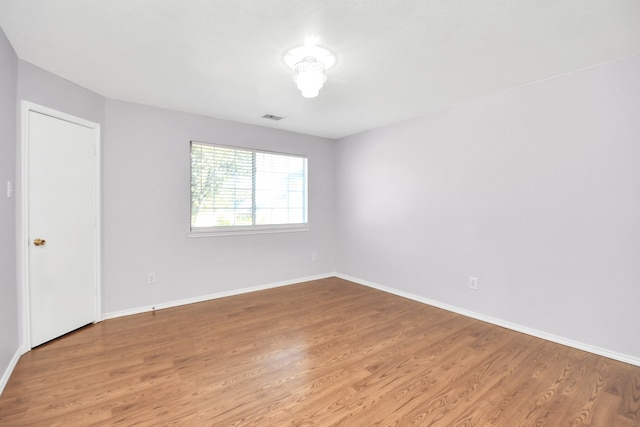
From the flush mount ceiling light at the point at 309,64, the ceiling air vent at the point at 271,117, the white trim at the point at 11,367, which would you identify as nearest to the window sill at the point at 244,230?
the ceiling air vent at the point at 271,117

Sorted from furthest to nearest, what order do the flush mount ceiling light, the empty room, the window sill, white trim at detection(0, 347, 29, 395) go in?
the window sill → the flush mount ceiling light → white trim at detection(0, 347, 29, 395) → the empty room

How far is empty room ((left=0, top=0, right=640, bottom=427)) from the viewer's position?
181 centimetres

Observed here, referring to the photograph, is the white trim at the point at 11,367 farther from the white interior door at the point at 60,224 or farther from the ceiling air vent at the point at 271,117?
the ceiling air vent at the point at 271,117

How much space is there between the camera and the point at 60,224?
2697 millimetres

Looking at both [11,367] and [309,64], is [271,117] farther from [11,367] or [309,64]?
[11,367]

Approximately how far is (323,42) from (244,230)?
2778 millimetres

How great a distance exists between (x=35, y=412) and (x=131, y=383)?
0.48 meters

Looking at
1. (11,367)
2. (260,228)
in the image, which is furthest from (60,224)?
(260,228)

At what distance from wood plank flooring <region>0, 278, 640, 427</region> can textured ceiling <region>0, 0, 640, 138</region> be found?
7.94 ft

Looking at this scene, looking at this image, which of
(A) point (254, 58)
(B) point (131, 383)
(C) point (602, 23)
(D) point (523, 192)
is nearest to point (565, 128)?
(D) point (523, 192)

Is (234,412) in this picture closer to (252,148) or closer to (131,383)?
(131,383)

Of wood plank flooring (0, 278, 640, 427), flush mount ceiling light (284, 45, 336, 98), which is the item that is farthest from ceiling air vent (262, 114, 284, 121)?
wood plank flooring (0, 278, 640, 427)

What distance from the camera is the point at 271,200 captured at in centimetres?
448

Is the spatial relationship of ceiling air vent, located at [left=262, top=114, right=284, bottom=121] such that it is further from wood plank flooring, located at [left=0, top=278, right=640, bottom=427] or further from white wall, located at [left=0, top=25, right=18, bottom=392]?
wood plank flooring, located at [left=0, top=278, right=640, bottom=427]
